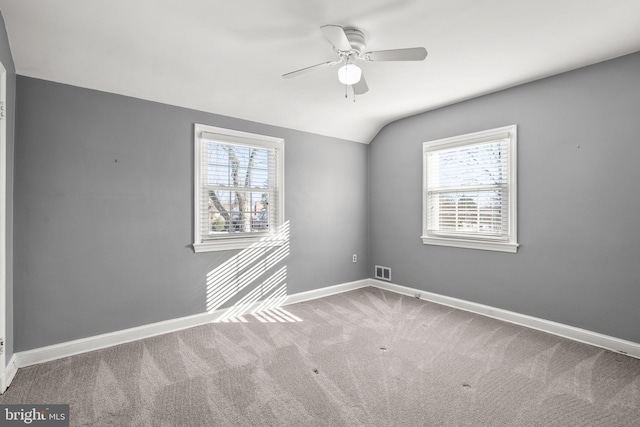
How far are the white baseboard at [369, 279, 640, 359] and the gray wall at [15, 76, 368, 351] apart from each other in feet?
9.13

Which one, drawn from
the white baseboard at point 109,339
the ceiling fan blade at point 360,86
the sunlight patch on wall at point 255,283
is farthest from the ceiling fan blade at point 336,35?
the white baseboard at point 109,339

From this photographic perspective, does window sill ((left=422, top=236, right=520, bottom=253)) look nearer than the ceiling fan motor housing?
No

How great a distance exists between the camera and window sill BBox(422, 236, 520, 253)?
138 inches

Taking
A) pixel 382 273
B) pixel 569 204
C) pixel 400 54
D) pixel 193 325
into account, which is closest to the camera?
pixel 400 54

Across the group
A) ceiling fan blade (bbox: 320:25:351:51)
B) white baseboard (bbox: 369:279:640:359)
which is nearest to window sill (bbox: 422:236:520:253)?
white baseboard (bbox: 369:279:640:359)

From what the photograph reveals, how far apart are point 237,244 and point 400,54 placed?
268cm

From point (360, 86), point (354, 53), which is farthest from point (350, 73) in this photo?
point (360, 86)

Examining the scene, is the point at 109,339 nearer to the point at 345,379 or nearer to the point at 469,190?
the point at 345,379

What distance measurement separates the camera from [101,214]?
2.96 m

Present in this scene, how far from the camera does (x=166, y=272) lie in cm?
331

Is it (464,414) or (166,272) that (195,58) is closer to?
(166,272)

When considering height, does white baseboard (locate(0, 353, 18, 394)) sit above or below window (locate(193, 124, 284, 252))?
below

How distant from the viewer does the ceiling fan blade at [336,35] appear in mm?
1941
